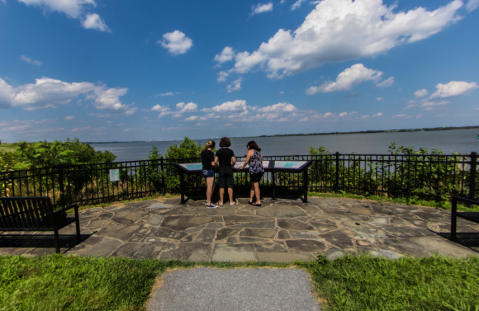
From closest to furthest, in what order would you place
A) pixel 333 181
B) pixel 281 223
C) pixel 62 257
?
pixel 62 257, pixel 281 223, pixel 333 181

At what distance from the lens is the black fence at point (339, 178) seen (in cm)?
595

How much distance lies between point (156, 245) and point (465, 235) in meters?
5.46

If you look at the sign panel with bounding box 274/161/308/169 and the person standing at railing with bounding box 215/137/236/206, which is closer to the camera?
the person standing at railing with bounding box 215/137/236/206

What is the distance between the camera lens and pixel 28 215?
137 inches

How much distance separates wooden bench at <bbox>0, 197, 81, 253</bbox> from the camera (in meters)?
3.48

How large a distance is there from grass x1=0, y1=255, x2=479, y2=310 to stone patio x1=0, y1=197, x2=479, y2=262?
12.1 inches

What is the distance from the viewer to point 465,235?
394cm

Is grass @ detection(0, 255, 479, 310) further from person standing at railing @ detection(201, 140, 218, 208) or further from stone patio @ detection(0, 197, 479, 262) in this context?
person standing at railing @ detection(201, 140, 218, 208)

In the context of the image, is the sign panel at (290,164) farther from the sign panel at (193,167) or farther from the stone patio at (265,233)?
the sign panel at (193,167)

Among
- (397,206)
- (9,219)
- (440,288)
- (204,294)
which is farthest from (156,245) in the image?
(397,206)

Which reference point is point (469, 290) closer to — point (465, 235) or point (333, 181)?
point (465, 235)

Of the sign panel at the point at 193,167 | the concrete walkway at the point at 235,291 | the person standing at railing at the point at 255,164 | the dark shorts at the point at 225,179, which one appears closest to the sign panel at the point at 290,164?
the person standing at railing at the point at 255,164

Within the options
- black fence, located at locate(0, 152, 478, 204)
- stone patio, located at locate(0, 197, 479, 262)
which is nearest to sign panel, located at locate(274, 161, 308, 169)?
black fence, located at locate(0, 152, 478, 204)

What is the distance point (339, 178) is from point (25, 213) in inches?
311
